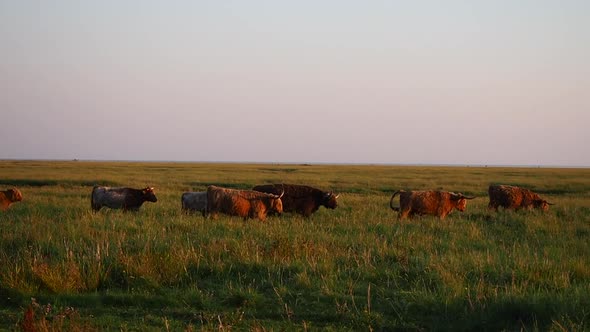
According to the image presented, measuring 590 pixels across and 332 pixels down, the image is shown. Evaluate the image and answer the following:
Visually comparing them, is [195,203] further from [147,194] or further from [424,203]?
[424,203]

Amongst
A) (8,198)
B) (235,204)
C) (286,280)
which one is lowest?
(286,280)

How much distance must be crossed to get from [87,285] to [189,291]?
1.59 m

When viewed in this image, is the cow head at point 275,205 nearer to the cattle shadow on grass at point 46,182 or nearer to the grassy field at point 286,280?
the grassy field at point 286,280

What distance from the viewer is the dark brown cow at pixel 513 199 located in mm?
20094

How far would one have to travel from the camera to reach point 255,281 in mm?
7895

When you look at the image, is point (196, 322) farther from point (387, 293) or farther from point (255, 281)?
point (387, 293)

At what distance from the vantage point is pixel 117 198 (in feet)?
59.2

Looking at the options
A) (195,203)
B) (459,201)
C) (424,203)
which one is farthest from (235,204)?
(459,201)

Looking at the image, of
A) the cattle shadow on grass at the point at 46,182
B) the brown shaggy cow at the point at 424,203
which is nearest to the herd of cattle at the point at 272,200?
the brown shaggy cow at the point at 424,203

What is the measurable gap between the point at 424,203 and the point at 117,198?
1091cm

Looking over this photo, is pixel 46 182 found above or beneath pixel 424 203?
beneath

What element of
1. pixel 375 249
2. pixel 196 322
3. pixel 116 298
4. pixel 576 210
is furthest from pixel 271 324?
pixel 576 210

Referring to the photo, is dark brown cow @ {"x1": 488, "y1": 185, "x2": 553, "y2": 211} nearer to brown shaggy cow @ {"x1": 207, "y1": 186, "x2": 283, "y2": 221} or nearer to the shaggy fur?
brown shaggy cow @ {"x1": 207, "y1": 186, "x2": 283, "y2": 221}

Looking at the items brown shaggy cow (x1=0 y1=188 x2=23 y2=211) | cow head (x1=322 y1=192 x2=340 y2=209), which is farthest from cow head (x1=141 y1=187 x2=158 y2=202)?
cow head (x1=322 y1=192 x2=340 y2=209)
